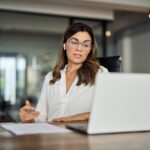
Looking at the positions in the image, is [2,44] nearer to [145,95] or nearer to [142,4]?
[142,4]

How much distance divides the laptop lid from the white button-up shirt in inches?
30.0

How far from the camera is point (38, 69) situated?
232 inches

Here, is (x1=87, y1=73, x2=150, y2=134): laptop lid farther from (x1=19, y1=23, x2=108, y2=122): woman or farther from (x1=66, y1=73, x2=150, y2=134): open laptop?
(x1=19, y1=23, x2=108, y2=122): woman

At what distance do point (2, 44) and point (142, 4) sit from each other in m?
2.57

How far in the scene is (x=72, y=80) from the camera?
2.06 m

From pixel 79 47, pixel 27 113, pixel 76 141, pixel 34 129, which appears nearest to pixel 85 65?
pixel 79 47

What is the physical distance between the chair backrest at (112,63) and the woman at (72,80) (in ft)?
0.33

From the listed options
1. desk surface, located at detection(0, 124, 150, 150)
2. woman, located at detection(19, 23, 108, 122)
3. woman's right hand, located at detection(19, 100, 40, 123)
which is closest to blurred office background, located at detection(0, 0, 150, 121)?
woman, located at detection(19, 23, 108, 122)

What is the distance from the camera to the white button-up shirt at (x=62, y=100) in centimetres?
196

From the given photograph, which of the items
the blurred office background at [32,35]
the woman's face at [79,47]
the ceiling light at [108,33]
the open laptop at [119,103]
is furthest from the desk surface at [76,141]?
the ceiling light at [108,33]

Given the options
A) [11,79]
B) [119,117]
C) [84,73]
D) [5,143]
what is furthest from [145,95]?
[11,79]

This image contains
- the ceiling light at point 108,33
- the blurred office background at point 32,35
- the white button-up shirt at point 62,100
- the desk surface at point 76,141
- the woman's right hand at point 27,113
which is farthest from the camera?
the ceiling light at point 108,33

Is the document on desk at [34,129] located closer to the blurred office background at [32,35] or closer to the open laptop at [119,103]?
the open laptop at [119,103]

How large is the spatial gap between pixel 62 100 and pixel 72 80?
0.54 ft
